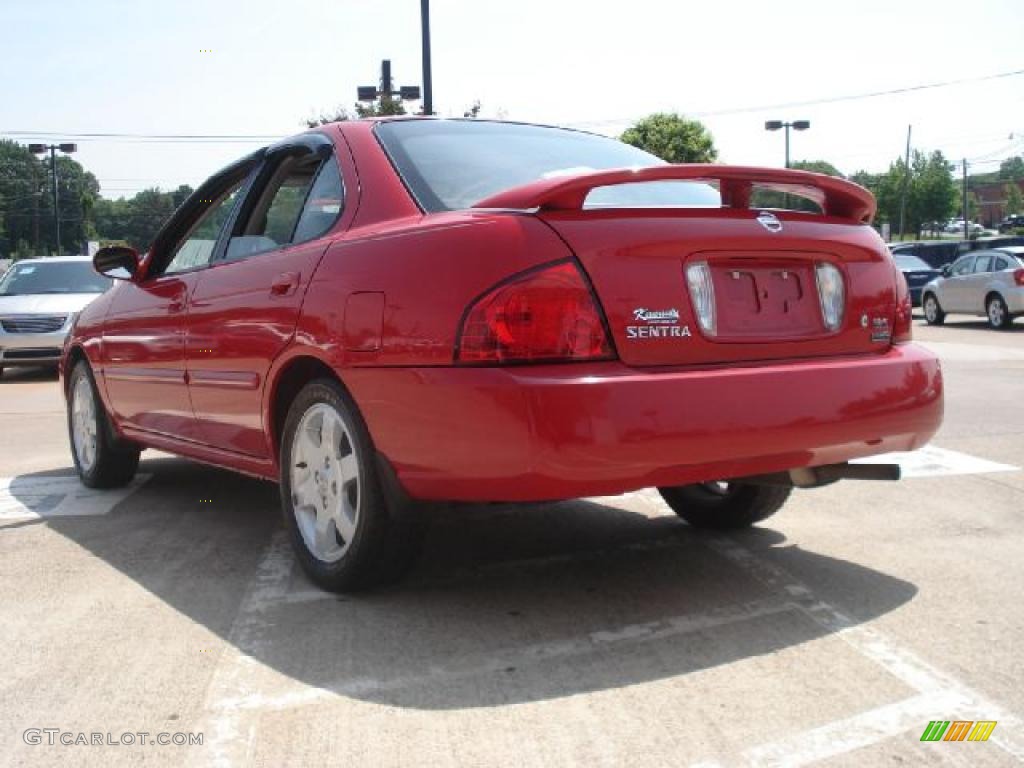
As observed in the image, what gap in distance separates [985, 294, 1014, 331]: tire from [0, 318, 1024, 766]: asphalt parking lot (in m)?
16.4

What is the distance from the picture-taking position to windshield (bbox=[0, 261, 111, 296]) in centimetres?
1504

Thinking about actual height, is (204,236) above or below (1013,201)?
below

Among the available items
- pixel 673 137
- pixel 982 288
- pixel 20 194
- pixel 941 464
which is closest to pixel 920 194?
pixel 673 137

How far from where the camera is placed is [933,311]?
75.5ft

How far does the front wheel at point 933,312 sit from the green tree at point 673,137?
81.8 feet

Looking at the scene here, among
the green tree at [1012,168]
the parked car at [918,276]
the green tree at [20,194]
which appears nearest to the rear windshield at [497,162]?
the parked car at [918,276]

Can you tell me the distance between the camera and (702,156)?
48000mm

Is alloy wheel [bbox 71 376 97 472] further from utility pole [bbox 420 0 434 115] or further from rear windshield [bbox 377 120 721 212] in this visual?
utility pole [bbox 420 0 434 115]

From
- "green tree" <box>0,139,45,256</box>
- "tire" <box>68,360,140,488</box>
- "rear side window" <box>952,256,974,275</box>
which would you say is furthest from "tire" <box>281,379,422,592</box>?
"green tree" <box>0,139,45,256</box>

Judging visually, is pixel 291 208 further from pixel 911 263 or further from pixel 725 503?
pixel 911 263

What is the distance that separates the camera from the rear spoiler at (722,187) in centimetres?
312

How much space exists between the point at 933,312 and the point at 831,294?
21.0 m

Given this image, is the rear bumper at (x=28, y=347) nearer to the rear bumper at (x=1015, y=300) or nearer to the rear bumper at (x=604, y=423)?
the rear bumper at (x=604, y=423)

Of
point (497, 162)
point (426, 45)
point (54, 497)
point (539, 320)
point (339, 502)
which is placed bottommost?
point (54, 497)
